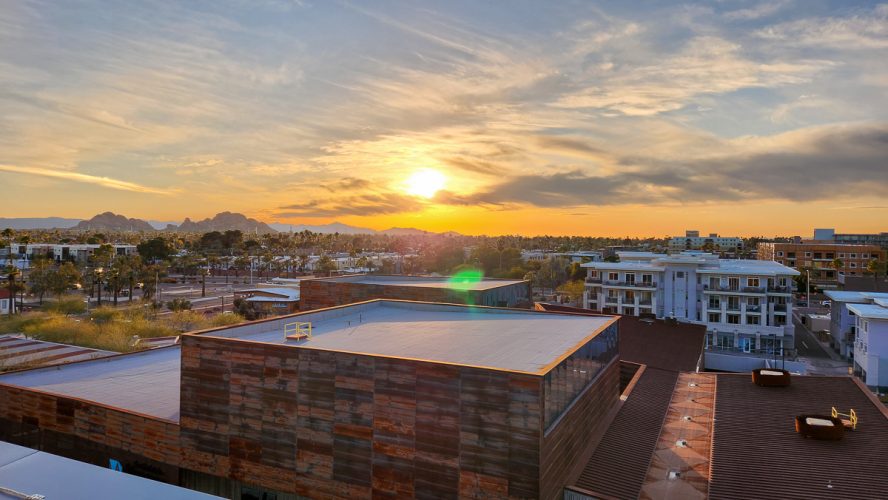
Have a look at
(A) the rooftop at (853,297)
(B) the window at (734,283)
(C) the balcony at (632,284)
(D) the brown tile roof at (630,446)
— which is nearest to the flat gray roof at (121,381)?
(D) the brown tile roof at (630,446)

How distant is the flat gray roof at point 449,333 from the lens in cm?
1811

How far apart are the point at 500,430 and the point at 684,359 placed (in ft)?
97.6

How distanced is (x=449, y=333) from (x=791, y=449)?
44.8 feet

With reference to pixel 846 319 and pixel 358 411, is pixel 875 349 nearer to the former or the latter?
pixel 846 319

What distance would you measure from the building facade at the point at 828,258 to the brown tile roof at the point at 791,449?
95462 mm

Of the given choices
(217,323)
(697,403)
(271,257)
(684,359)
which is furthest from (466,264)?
(697,403)

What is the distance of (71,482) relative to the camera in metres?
10.5

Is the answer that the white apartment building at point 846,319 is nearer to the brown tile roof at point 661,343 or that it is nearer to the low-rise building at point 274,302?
the brown tile roof at point 661,343

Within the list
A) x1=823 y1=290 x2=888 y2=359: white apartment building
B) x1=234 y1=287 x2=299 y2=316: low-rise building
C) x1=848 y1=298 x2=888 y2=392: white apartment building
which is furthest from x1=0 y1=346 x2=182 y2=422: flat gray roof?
x1=823 y1=290 x2=888 y2=359: white apartment building

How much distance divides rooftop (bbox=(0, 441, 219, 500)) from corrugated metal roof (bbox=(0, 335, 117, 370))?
29399 millimetres

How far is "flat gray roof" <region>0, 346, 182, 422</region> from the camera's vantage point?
23.2 meters

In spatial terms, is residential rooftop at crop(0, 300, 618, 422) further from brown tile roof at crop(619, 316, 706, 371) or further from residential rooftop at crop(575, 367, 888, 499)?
brown tile roof at crop(619, 316, 706, 371)

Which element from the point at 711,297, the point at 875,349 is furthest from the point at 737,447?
the point at 711,297

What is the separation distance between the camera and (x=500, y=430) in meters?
14.9
